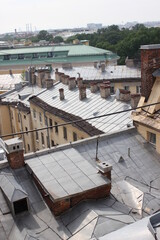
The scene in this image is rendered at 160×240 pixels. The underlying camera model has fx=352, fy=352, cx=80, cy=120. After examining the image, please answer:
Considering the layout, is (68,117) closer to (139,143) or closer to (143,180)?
(139,143)

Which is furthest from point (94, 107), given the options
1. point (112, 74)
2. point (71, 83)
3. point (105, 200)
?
point (112, 74)

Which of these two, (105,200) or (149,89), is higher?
(149,89)

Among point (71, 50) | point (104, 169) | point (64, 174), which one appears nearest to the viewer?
point (104, 169)

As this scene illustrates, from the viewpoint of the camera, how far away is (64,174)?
15.4 m

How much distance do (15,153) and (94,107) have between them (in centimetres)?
1802

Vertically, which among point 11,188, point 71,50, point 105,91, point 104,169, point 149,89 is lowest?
point 71,50

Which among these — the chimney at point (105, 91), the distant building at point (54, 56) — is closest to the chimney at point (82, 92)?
the chimney at point (105, 91)

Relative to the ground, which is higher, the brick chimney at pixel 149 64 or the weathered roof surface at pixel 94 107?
the brick chimney at pixel 149 64

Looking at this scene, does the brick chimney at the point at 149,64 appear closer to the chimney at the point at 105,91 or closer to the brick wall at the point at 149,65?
the brick wall at the point at 149,65

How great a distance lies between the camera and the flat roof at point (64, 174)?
46.5ft

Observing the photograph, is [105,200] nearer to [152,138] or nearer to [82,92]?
[152,138]

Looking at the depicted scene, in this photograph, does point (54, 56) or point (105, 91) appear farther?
point (54, 56)

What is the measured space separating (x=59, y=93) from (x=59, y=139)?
5399 mm

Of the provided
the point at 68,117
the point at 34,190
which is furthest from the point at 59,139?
the point at 34,190
